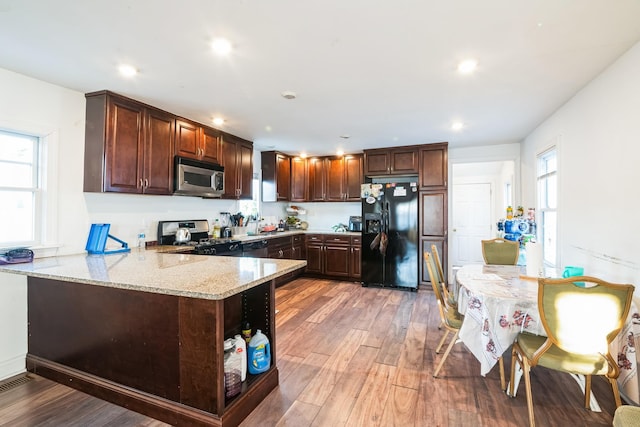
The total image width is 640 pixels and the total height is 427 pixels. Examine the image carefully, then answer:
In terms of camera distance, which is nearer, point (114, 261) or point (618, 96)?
point (618, 96)

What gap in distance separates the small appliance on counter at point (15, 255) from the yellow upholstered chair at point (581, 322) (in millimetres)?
3563

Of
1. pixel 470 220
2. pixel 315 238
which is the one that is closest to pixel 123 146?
pixel 315 238

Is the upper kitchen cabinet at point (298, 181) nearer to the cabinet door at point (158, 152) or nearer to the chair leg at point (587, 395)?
the cabinet door at point (158, 152)

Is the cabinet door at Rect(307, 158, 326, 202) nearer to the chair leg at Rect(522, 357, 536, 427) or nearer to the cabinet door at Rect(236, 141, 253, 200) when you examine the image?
the cabinet door at Rect(236, 141, 253, 200)

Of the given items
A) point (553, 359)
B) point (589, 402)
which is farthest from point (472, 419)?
point (589, 402)

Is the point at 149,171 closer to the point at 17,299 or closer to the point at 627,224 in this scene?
the point at 17,299

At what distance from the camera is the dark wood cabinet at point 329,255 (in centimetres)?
546

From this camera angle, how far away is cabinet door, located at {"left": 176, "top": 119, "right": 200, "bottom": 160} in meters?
3.52

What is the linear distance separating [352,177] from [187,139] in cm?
299

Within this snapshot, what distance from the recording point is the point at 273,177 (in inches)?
216

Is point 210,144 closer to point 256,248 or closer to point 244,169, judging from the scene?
point 244,169

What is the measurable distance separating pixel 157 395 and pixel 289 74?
8.07 ft

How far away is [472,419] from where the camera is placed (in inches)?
74.1

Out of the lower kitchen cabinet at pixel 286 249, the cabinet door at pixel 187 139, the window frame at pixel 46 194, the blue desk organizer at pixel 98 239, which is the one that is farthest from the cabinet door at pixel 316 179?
the window frame at pixel 46 194
